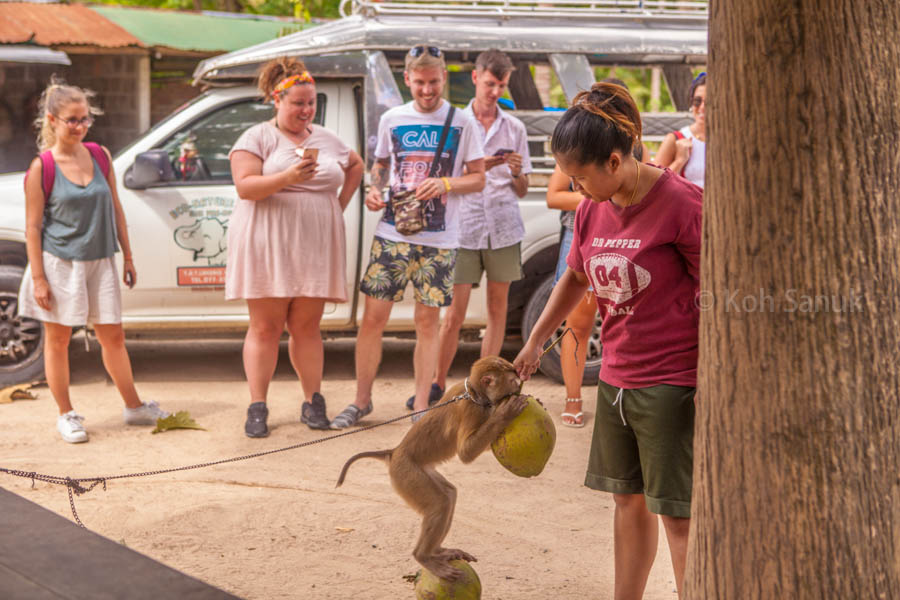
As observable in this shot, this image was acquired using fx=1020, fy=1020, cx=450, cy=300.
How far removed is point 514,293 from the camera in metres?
7.74

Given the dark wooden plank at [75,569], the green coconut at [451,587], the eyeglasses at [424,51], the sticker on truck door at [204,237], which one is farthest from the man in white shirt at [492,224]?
the dark wooden plank at [75,569]

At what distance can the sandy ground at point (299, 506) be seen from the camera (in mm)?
4207

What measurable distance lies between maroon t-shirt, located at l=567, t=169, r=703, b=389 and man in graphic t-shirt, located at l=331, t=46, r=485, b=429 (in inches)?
122

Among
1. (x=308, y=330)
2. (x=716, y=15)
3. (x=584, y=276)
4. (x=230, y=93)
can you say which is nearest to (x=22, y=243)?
(x=230, y=93)

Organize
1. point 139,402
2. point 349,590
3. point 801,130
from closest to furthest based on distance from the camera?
1. point 801,130
2. point 349,590
3. point 139,402

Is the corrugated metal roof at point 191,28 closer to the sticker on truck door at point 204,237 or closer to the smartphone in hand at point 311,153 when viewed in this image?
the sticker on truck door at point 204,237

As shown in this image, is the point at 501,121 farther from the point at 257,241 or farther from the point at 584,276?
the point at 584,276

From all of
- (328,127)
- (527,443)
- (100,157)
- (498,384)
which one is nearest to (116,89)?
(328,127)

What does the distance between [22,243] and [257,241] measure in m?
2.31

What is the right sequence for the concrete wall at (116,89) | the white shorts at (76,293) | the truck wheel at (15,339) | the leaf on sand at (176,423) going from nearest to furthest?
the white shorts at (76,293), the leaf on sand at (176,423), the truck wheel at (15,339), the concrete wall at (116,89)

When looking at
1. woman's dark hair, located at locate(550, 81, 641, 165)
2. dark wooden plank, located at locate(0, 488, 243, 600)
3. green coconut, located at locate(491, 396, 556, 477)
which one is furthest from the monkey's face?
dark wooden plank, located at locate(0, 488, 243, 600)

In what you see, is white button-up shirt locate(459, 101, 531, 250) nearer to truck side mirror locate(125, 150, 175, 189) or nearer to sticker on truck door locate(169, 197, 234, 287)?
sticker on truck door locate(169, 197, 234, 287)

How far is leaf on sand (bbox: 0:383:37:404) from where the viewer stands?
7.21 m

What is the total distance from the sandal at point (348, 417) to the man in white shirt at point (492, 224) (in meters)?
0.56
